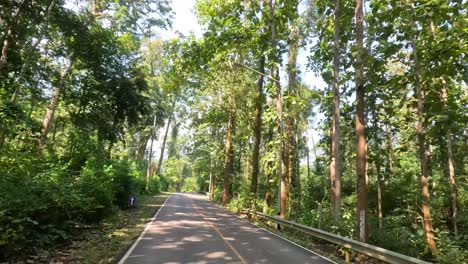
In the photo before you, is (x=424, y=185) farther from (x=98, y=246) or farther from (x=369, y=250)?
(x=98, y=246)

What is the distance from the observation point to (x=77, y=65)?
25.2 meters

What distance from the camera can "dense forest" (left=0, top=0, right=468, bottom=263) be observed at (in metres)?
11.8

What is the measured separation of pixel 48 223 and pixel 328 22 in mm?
15716

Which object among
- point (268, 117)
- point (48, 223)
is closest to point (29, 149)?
point (48, 223)

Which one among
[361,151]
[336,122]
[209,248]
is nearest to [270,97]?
[336,122]

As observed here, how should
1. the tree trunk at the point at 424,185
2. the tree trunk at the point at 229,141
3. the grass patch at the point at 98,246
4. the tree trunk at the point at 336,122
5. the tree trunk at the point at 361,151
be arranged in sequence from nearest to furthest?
the grass patch at the point at 98,246
the tree trunk at the point at 424,185
the tree trunk at the point at 361,151
the tree trunk at the point at 336,122
the tree trunk at the point at 229,141

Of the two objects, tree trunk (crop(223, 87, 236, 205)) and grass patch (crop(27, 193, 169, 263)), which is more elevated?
tree trunk (crop(223, 87, 236, 205))

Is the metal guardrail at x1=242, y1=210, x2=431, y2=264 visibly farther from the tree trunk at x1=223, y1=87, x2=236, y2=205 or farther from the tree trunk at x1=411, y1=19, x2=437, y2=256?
the tree trunk at x1=223, y1=87, x2=236, y2=205

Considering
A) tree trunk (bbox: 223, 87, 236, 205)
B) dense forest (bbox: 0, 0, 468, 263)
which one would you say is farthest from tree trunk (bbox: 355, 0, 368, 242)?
tree trunk (bbox: 223, 87, 236, 205)

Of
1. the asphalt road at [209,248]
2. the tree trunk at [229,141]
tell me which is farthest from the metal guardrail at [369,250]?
the tree trunk at [229,141]

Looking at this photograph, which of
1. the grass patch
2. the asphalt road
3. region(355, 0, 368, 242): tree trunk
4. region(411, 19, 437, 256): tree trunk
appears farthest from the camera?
region(355, 0, 368, 242): tree trunk

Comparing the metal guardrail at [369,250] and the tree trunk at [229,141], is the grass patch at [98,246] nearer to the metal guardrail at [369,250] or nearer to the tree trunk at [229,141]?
the metal guardrail at [369,250]

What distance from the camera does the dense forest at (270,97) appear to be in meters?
11.8

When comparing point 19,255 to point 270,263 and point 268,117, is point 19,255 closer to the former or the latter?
point 270,263
